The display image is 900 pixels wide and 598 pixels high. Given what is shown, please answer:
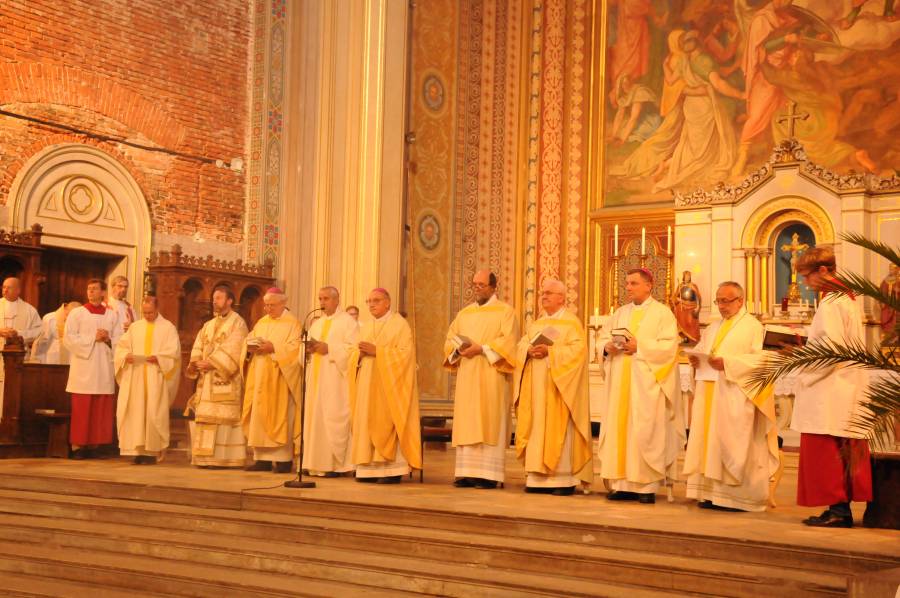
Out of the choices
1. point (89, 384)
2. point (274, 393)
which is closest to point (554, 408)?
point (274, 393)

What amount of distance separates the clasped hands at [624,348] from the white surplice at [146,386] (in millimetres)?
4975

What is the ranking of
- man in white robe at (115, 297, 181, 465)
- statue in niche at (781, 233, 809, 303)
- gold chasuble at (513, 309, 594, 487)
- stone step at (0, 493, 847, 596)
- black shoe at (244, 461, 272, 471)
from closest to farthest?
1. stone step at (0, 493, 847, 596)
2. gold chasuble at (513, 309, 594, 487)
3. black shoe at (244, 461, 272, 471)
4. man in white robe at (115, 297, 181, 465)
5. statue in niche at (781, 233, 809, 303)

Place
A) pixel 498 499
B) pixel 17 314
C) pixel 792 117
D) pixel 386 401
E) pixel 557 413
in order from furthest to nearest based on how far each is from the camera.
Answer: pixel 792 117
pixel 17 314
pixel 386 401
pixel 557 413
pixel 498 499

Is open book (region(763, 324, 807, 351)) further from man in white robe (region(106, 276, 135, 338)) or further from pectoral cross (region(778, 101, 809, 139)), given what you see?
man in white robe (region(106, 276, 135, 338))

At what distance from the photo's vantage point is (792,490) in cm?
914

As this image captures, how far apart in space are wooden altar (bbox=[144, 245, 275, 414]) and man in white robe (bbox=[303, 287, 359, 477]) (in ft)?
15.6

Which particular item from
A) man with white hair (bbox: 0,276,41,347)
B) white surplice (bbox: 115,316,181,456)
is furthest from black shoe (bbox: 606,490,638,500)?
man with white hair (bbox: 0,276,41,347)

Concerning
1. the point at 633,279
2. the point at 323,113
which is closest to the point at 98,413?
the point at 323,113

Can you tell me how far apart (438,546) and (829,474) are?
240 cm

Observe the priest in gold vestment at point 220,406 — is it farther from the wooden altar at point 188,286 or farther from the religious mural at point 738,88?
the religious mural at point 738,88

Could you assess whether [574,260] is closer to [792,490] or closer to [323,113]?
[323,113]

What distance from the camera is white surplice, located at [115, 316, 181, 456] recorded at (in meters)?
10.9

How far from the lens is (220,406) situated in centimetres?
1041

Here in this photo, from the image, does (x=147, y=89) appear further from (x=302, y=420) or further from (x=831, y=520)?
(x=831, y=520)
